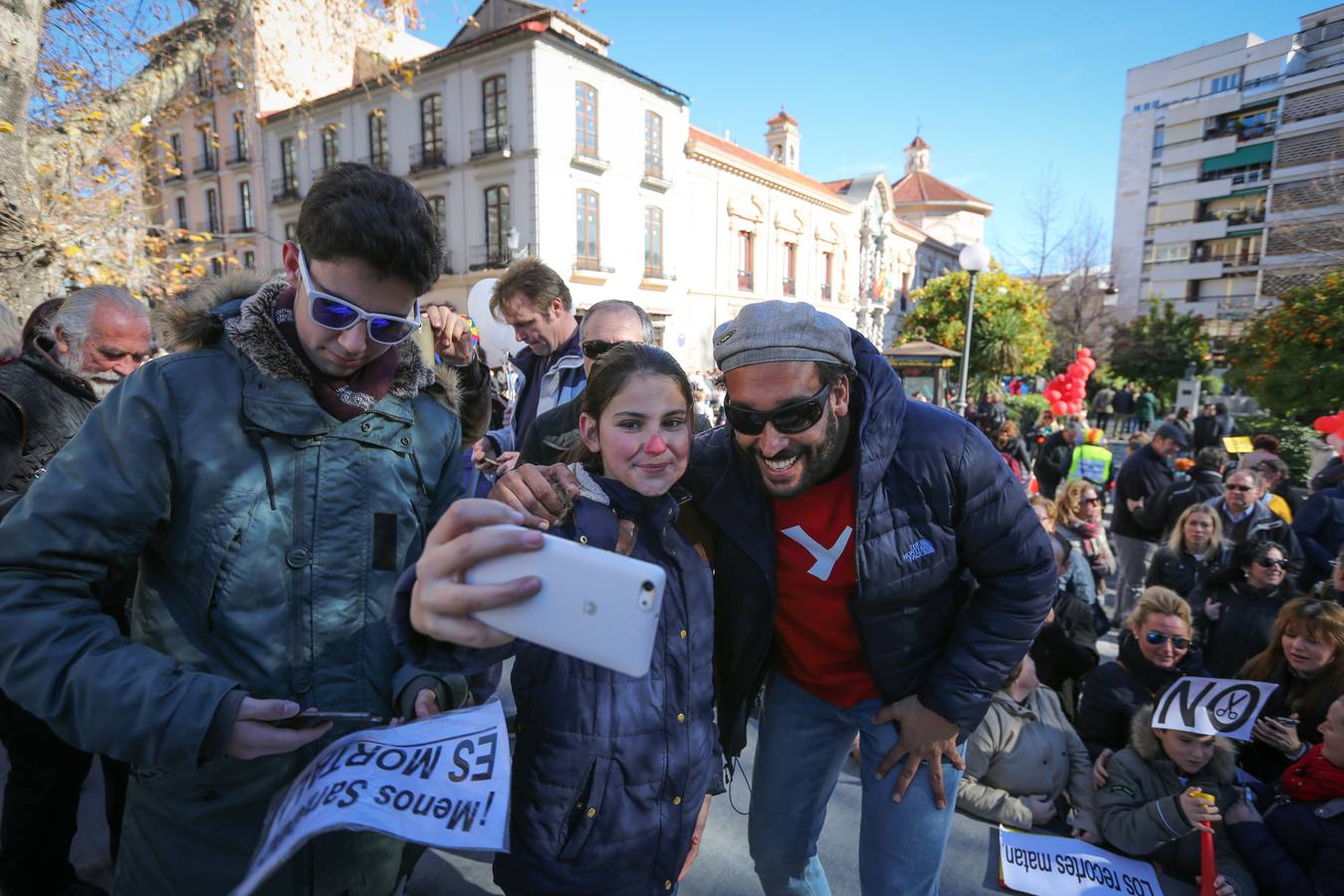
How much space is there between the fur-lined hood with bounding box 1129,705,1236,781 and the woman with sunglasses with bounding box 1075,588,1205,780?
30 cm

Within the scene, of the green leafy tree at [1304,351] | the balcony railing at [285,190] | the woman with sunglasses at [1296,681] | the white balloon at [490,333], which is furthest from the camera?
the balcony railing at [285,190]

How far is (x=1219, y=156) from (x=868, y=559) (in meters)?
58.5

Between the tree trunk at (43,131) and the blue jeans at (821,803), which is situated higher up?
the tree trunk at (43,131)

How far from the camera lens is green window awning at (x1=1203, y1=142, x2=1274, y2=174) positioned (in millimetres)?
41188

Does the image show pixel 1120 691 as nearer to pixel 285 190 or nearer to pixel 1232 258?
pixel 285 190

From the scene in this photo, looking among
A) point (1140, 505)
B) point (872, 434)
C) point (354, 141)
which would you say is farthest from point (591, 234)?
point (872, 434)

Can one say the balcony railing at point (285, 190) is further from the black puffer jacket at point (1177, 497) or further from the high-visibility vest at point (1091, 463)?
the black puffer jacket at point (1177, 497)

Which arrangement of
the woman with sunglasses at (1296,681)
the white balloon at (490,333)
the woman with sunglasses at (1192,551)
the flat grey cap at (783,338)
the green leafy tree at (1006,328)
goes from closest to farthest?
the flat grey cap at (783,338), the woman with sunglasses at (1296,681), the woman with sunglasses at (1192,551), the white balloon at (490,333), the green leafy tree at (1006,328)

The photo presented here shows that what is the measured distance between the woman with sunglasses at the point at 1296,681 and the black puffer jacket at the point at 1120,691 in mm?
353

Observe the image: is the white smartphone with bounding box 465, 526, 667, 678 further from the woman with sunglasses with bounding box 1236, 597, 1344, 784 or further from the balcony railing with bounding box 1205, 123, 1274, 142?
the balcony railing with bounding box 1205, 123, 1274, 142

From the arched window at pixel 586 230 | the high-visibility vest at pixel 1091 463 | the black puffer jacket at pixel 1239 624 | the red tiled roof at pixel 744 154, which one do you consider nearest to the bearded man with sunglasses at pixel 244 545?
the black puffer jacket at pixel 1239 624

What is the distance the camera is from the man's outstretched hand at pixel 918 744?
79.3 inches

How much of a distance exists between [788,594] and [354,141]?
2831 cm

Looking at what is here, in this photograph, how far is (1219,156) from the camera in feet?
143
